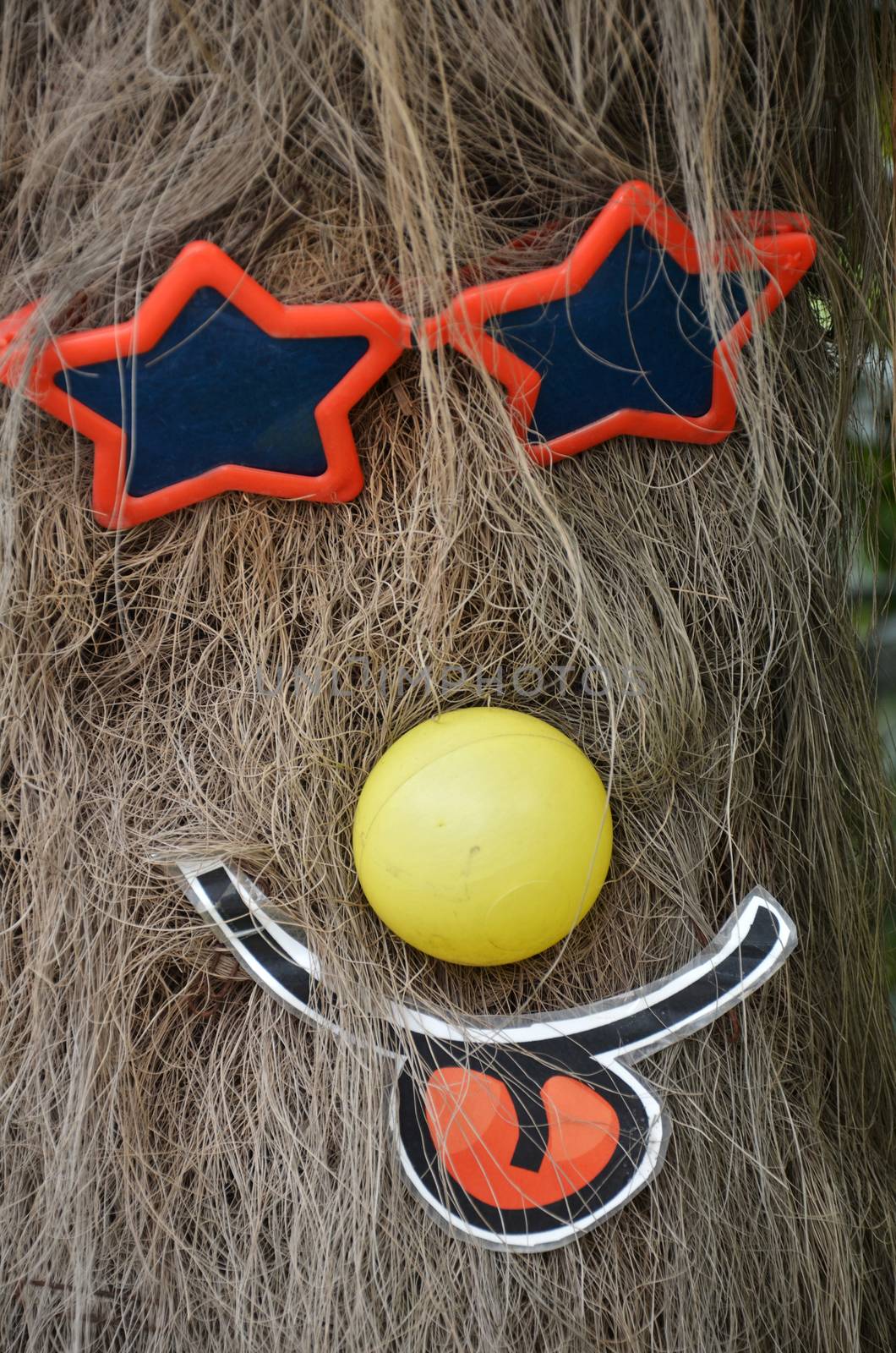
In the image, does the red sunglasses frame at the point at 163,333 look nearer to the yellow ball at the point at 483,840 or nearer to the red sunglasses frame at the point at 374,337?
the red sunglasses frame at the point at 374,337

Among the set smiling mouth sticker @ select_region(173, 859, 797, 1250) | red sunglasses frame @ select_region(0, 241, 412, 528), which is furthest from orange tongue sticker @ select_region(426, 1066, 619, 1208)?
red sunglasses frame @ select_region(0, 241, 412, 528)

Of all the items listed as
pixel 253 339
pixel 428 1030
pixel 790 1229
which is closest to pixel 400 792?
pixel 428 1030

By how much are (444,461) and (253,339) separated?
5.2 inches

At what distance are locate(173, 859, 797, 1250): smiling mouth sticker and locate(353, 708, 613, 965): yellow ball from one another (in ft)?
0.22

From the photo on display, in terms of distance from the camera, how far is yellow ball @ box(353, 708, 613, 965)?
518 millimetres

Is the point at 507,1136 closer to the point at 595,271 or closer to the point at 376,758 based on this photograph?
the point at 376,758

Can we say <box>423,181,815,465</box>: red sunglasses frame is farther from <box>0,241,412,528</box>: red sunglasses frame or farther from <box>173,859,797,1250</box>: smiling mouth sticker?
<box>173,859,797,1250</box>: smiling mouth sticker

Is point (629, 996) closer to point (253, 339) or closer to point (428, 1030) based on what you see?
point (428, 1030)

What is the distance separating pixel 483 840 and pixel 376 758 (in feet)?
0.35

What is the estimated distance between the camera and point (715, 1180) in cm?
58

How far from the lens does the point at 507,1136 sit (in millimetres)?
566

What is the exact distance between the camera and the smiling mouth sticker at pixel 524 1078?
56cm

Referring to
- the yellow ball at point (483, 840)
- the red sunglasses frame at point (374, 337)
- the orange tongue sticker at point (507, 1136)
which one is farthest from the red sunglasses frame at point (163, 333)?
the orange tongue sticker at point (507, 1136)

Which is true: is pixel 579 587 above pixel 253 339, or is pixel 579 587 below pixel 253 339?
below
